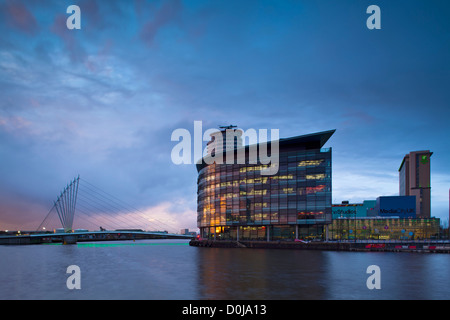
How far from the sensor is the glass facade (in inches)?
4872

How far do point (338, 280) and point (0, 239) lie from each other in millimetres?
207420

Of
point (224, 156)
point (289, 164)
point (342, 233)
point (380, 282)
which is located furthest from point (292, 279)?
point (342, 233)

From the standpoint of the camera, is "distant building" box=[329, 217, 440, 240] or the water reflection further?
"distant building" box=[329, 217, 440, 240]

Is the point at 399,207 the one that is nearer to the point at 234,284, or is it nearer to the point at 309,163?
the point at 309,163

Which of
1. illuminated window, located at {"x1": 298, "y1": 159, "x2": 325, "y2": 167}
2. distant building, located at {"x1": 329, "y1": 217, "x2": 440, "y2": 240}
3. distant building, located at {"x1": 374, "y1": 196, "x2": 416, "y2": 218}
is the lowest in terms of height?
distant building, located at {"x1": 329, "y1": 217, "x2": 440, "y2": 240}

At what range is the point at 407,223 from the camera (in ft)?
536

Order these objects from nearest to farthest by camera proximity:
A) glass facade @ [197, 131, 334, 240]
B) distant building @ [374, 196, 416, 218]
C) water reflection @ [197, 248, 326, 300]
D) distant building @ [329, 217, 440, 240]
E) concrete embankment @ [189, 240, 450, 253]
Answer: water reflection @ [197, 248, 326, 300] < concrete embankment @ [189, 240, 450, 253] < glass facade @ [197, 131, 334, 240] < distant building @ [329, 217, 440, 240] < distant building @ [374, 196, 416, 218]

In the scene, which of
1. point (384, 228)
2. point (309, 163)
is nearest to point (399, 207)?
point (384, 228)

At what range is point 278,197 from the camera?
5128 inches

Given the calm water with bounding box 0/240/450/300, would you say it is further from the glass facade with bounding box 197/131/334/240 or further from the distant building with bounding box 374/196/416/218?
the distant building with bounding box 374/196/416/218

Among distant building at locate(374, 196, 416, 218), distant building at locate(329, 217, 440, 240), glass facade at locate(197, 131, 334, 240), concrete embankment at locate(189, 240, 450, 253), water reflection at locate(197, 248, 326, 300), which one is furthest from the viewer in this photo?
distant building at locate(374, 196, 416, 218)

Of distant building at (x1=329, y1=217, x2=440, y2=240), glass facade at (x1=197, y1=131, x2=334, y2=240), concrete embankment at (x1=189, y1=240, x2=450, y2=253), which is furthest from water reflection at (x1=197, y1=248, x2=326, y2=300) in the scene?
distant building at (x1=329, y1=217, x2=440, y2=240)

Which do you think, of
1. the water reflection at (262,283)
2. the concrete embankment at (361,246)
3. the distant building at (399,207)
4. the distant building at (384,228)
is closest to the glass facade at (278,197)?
the concrete embankment at (361,246)
